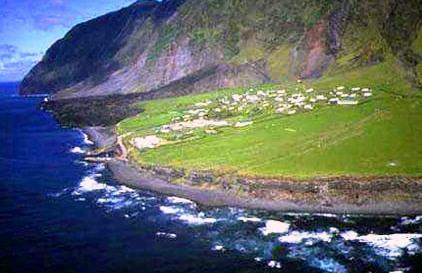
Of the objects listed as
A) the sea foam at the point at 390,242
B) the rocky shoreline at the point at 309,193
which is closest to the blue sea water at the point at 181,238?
the sea foam at the point at 390,242

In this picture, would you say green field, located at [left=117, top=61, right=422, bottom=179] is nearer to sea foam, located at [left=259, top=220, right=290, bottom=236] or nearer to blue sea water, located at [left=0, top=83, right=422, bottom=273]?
blue sea water, located at [left=0, top=83, right=422, bottom=273]

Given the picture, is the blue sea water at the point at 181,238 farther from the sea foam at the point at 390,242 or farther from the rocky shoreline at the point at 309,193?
the rocky shoreline at the point at 309,193

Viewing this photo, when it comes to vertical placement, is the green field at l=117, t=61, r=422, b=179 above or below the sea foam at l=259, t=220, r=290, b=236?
above

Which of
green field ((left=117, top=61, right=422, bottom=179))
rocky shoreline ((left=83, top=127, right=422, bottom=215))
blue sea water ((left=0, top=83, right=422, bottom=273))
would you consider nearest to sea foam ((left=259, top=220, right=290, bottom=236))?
blue sea water ((left=0, top=83, right=422, bottom=273))

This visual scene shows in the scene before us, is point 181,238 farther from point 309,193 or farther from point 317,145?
point 317,145

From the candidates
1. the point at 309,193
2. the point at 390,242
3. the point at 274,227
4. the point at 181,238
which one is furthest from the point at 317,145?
the point at 181,238
